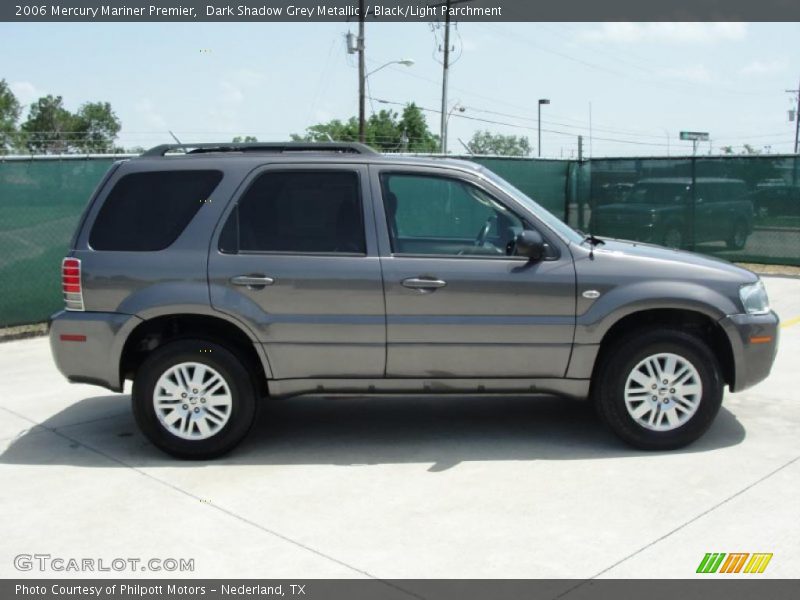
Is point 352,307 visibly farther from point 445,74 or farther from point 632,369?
point 445,74

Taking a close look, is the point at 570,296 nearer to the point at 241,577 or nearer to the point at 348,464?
the point at 348,464

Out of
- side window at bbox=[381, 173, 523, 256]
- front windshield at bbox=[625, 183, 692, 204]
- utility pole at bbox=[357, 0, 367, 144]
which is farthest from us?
utility pole at bbox=[357, 0, 367, 144]

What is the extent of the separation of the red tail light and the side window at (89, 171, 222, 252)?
168 millimetres

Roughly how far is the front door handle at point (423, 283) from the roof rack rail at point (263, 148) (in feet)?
3.20

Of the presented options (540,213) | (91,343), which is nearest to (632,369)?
(540,213)

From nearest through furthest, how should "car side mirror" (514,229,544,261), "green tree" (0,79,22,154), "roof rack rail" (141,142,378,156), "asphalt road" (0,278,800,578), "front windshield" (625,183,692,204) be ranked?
"asphalt road" (0,278,800,578), "car side mirror" (514,229,544,261), "roof rack rail" (141,142,378,156), "front windshield" (625,183,692,204), "green tree" (0,79,22,154)

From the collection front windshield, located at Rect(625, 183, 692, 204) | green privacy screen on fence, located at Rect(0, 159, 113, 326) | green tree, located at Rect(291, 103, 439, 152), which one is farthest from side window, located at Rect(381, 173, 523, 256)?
green tree, located at Rect(291, 103, 439, 152)

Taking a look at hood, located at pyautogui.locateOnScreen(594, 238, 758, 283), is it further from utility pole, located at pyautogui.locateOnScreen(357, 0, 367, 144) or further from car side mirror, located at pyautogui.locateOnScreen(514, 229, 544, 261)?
utility pole, located at pyautogui.locateOnScreen(357, 0, 367, 144)

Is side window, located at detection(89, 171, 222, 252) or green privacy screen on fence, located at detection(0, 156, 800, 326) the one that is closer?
side window, located at detection(89, 171, 222, 252)

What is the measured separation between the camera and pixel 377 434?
244 inches

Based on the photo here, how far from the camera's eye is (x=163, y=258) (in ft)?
18.4

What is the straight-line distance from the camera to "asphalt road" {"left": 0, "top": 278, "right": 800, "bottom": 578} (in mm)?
4203

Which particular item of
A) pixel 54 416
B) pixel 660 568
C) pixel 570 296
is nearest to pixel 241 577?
pixel 660 568

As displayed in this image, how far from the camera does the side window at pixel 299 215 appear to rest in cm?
566
